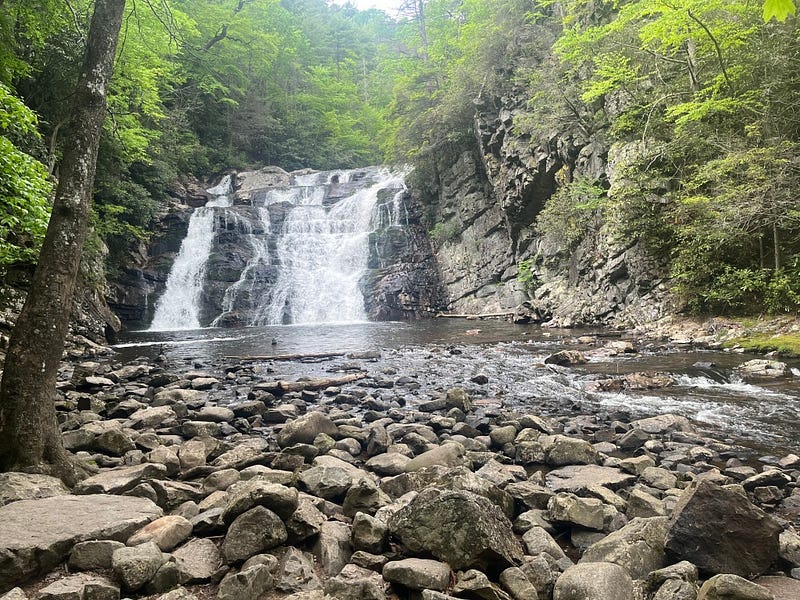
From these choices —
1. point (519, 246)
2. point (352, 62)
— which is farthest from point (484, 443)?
point (352, 62)

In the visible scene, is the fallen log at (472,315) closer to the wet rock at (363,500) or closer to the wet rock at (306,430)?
the wet rock at (306,430)

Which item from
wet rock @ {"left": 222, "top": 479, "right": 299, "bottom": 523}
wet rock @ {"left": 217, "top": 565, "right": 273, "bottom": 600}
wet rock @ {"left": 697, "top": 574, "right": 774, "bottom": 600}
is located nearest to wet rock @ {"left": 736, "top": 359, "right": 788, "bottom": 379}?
wet rock @ {"left": 697, "top": 574, "right": 774, "bottom": 600}

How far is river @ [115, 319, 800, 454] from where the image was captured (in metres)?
6.60

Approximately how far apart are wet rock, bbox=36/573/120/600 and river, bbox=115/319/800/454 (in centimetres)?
553

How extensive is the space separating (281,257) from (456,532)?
26.7 meters

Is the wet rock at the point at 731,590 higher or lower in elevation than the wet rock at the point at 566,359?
lower

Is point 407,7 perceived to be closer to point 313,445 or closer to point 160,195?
point 160,195

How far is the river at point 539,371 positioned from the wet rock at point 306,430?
2238 mm

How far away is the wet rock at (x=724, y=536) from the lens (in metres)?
2.58

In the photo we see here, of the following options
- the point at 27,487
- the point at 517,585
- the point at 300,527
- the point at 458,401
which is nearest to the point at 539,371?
the point at 458,401

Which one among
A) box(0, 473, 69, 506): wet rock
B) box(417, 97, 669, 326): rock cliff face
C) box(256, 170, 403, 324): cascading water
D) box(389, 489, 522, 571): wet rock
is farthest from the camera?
box(256, 170, 403, 324): cascading water

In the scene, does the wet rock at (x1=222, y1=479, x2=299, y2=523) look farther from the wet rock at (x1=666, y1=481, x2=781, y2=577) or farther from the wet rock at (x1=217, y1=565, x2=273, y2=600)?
the wet rock at (x1=666, y1=481, x2=781, y2=577)

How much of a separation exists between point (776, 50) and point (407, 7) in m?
36.6

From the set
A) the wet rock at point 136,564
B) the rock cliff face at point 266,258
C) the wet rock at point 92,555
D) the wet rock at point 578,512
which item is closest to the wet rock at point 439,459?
the wet rock at point 578,512
